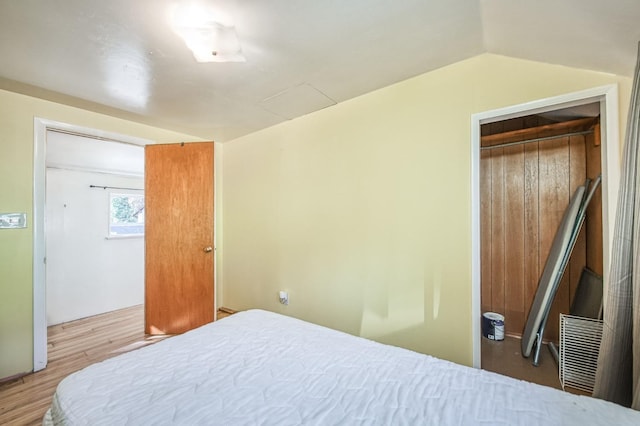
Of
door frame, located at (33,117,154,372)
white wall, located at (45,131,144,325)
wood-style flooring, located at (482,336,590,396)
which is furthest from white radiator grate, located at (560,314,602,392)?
white wall, located at (45,131,144,325)

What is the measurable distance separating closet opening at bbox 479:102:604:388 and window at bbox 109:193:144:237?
4633 millimetres

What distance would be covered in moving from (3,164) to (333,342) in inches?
115

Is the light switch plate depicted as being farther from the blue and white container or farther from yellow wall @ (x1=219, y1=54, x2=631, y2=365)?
the blue and white container

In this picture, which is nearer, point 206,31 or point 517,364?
point 206,31

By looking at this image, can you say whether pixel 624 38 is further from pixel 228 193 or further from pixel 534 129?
pixel 228 193

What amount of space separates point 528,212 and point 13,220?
462cm

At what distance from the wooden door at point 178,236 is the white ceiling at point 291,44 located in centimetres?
74

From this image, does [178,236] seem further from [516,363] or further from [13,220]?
[516,363]

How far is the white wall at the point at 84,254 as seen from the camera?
11.1ft

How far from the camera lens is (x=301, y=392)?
3.35 feet

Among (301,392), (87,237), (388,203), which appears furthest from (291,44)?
(87,237)

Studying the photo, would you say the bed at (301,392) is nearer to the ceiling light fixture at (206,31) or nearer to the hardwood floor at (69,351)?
the hardwood floor at (69,351)

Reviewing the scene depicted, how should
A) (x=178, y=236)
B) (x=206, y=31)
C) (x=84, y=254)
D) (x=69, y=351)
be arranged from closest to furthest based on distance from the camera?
1. (x=206, y=31)
2. (x=69, y=351)
3. (x=178, y=236)
4. (x=84, y=254)

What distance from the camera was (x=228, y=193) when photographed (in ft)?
11.8
